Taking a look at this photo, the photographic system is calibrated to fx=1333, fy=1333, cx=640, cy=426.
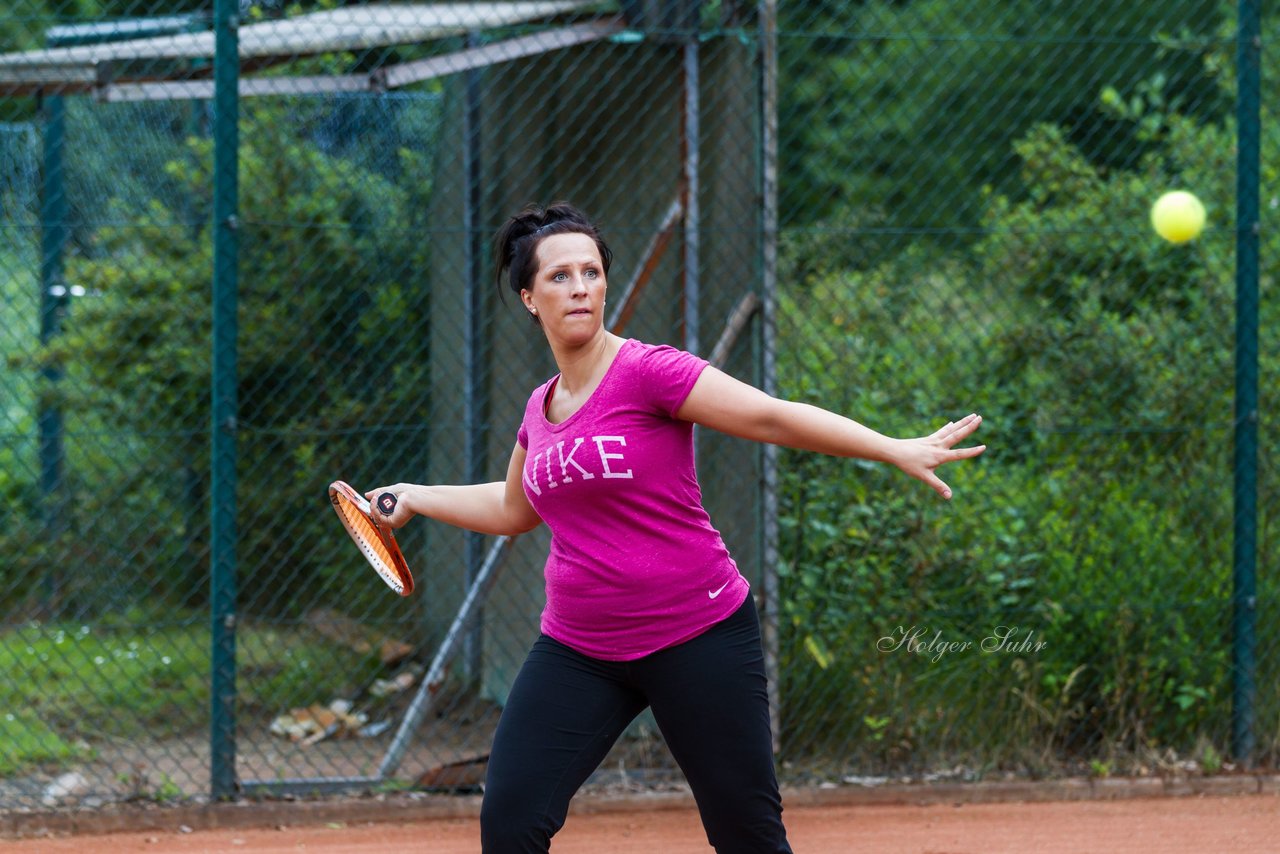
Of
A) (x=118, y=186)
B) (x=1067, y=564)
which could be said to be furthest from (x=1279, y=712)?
(x=118, y=186)

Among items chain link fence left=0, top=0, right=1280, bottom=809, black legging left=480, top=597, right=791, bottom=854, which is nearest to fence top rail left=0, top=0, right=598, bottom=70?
chain link fence left=0, top=0, right=1280, bottom=809

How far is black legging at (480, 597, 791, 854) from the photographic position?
106 inches

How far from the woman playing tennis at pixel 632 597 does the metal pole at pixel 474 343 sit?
10.4 ft

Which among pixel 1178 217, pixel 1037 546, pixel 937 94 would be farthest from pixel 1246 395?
pixel 937 94

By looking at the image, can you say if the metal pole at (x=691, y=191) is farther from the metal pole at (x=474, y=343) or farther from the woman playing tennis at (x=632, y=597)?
the woman playing tennis at (x=632, y=597)

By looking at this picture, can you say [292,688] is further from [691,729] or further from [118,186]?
[691,729]

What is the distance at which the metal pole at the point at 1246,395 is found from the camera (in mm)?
5039

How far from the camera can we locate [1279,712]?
510 centimetres

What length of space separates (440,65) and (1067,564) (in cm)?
305

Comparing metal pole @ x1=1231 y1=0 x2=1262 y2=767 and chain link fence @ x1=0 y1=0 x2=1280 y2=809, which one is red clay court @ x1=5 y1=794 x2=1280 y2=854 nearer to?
chain link fence @ x1=0 y1=0 x2=1280 y2=809

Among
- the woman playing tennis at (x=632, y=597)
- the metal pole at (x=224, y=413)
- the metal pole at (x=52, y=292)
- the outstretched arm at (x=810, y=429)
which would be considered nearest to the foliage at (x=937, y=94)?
the metal pole at (x=52, y=292)

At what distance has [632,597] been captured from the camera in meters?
2.75

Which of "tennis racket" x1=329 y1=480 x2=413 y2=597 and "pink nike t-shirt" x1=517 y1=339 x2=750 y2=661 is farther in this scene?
"tennis racket" x1=329 y1=480 x2=413 y2=597

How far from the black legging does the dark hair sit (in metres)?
0.85
